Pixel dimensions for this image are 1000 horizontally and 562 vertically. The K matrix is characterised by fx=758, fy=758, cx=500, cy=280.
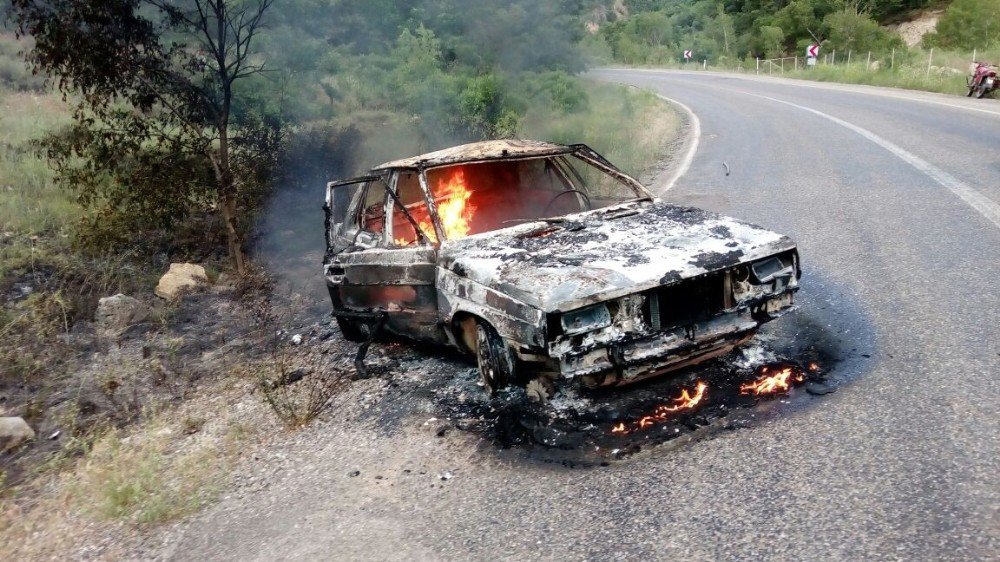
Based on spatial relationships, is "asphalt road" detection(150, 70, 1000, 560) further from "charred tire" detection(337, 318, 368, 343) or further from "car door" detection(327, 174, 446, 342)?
"charred tire" detection(337, 318, 368, 343)

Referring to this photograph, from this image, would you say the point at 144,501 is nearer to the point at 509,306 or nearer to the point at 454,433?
the point at 454,433

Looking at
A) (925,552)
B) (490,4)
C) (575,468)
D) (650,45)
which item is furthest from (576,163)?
(650,45)

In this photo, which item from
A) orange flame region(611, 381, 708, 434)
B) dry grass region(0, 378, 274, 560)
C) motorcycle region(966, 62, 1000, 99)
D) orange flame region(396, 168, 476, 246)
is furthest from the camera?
motorcycle region(966, 62, 1000, 99)

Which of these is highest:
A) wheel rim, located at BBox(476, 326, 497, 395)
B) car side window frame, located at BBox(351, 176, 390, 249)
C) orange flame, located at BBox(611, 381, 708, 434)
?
car side window frame, located at BBox(351, 176, 390, 249)

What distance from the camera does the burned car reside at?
3826 mm

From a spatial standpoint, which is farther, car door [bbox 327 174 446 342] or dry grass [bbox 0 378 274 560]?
car door [bbox 327 174 446 342]

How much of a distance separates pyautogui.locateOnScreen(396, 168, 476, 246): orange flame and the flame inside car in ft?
6.81

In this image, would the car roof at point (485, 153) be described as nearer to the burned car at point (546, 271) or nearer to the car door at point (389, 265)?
the burned car at point (546, 271)

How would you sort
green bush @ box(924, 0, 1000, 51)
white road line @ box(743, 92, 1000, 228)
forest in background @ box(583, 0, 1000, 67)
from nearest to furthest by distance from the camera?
white road line @ box(743, 92, 1000, 228) < green bush @ box(924, 0, 1000, 51) < forest in background @ box(583, 0, 1000, 67)

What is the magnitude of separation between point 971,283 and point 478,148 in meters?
3.57

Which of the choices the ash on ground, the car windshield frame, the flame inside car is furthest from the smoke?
the flame inside car

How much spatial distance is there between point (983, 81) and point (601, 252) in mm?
16708

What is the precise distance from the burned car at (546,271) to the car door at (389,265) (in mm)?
12

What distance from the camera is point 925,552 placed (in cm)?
262
